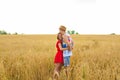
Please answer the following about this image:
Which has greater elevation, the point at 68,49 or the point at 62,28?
the point at 62,28

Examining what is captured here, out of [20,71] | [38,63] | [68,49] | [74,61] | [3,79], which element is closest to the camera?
[3,79]

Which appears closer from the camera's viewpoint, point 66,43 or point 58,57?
point 66,43

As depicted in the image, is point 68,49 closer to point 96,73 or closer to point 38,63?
point 96,73

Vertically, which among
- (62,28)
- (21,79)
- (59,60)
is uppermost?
(62,28)

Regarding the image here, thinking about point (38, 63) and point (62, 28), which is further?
point (38, 63)

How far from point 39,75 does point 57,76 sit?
53 cm

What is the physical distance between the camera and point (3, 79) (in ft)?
16.2

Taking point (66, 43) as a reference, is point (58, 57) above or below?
below

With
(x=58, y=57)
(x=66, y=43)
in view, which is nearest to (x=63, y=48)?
(x=66, y=43)

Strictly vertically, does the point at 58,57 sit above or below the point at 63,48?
below

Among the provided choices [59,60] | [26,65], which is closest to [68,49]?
[59,60]

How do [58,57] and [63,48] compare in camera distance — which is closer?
[63,48]

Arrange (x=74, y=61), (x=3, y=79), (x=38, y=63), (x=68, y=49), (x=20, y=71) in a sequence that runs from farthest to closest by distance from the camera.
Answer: (x=74, y=61), (x=38, y=63), (x=20, y=71), (x=68, y=49), (x=3, y=79)

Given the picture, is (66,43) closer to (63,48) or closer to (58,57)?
(63,48)
